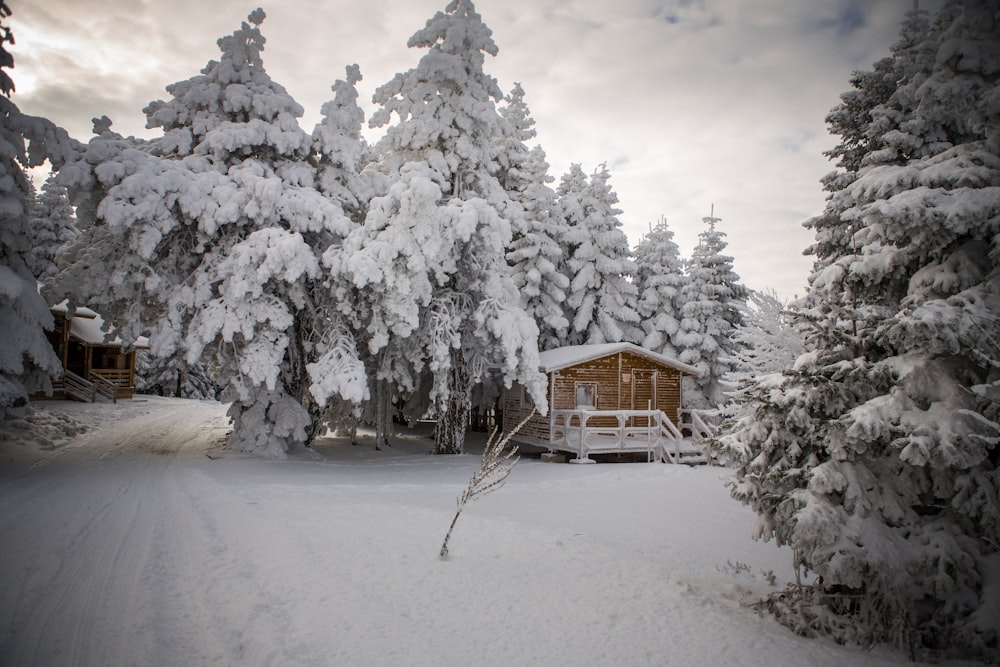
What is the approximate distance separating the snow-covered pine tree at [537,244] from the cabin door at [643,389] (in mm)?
4425

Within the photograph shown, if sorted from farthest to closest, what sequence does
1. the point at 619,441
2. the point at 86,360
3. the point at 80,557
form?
the point at 86,360, the point at 619,441, the point at 80,557

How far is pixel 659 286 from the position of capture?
29250 millimetres

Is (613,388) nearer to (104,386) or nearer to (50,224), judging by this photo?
(104,386)

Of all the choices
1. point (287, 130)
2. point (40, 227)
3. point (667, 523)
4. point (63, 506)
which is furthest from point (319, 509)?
point (40, 227)

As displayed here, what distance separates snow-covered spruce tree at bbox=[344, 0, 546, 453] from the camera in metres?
14.4

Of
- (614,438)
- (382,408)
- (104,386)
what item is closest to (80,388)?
(104,386)

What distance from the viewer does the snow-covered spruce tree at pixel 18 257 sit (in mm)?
10852

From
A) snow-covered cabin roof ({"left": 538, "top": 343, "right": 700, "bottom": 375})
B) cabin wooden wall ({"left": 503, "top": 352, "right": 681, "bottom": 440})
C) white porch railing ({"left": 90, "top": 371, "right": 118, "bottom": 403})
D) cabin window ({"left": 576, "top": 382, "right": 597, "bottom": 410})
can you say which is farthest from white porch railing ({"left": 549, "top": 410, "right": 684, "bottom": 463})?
white porch railing ({"left": 90, "top": 371, "right": 118, "bottom": 403})

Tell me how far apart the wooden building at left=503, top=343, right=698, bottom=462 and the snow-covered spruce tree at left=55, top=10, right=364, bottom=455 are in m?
8.61

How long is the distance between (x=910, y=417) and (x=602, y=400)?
58.7 feet

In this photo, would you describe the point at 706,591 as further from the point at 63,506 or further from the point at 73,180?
the point at 73,180

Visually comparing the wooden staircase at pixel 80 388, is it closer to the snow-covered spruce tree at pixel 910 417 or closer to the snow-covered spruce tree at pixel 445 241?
the snow-covered spruce tree at pixel 445 241

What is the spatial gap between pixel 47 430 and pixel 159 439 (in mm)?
3078

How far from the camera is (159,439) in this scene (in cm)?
1823
